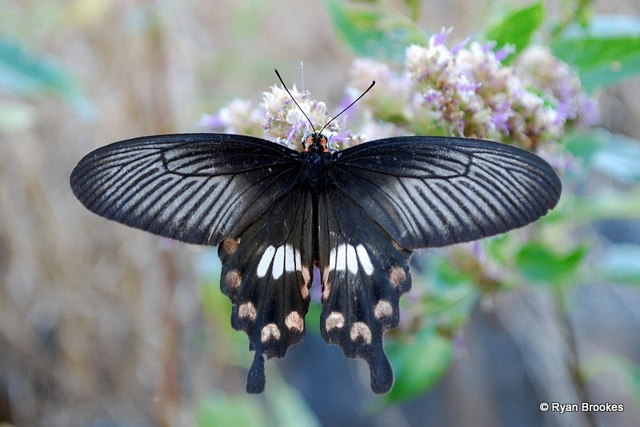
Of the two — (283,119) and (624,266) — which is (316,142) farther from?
(624,266)

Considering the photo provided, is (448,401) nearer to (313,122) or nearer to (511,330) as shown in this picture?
(511,330)

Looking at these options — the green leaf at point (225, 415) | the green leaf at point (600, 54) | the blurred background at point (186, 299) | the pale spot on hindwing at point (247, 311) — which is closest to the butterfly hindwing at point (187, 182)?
the pale spot on hindwing at point (247, 311)

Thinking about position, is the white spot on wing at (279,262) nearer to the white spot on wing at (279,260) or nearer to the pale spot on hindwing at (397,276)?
the white spot on wing at (279,260)

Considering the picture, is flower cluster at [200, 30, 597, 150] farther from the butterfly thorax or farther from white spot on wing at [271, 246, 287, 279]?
white spot on wing at [271, 246, 287, 279]

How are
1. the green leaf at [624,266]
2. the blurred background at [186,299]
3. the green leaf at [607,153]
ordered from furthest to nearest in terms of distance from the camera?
1. the blurred background at [186,299]
2. the green leaf at [624,266]
3. the green leaf at [607,153]

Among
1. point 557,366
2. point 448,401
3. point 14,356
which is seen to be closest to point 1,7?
point 14,356
